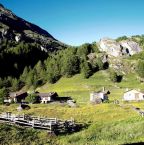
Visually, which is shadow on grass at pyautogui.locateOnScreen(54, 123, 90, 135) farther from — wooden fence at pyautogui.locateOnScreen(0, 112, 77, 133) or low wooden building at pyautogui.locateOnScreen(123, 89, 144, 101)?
low wooden building at pyautogui.locateOnScreen(123, 89, 144, 101)

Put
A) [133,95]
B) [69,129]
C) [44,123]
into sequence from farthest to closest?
[133,95], [69,129], [44,123]

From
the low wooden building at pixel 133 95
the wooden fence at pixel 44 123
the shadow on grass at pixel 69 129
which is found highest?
the low wooden building at pixel 133 95

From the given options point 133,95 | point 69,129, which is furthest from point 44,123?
point 133,95

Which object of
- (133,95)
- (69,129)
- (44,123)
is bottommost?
(69,129)

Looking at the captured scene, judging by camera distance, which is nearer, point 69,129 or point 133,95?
point 69,129

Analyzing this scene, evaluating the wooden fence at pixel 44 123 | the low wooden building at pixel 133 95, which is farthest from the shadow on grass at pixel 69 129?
the low wooden building at pixel 133 95

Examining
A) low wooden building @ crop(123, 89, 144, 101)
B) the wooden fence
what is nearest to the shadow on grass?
the wooden fence

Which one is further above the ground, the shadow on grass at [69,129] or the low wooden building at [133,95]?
the low wooden building at [133,95]

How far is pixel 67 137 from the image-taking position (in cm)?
5100

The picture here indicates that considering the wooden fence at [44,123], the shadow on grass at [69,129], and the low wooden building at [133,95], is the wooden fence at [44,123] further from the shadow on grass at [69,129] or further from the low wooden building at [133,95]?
the low wooden building at [133,95]

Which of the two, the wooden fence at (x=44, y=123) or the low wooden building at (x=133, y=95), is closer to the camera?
the wooden fence at (x=44, y=123)

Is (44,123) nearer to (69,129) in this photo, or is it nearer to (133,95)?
(69,129)

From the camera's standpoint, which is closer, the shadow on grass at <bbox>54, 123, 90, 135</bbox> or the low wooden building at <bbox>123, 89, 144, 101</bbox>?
the shadow on grass at <bbox>54, 123, 90, 135</bbox>

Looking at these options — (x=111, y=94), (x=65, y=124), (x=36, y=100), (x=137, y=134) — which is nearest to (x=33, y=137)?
(x=65, y=124)
